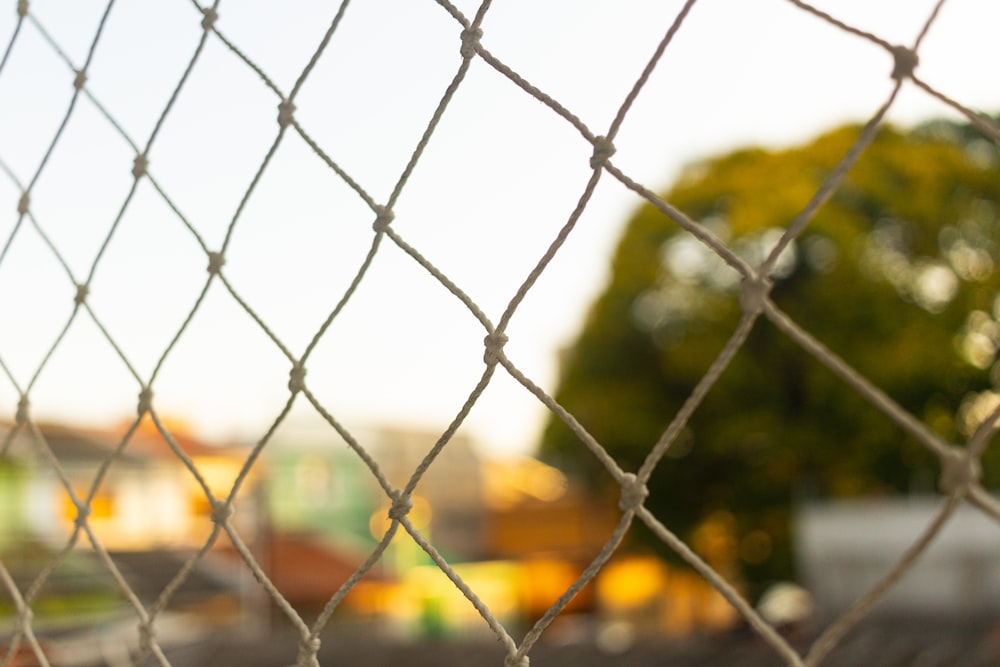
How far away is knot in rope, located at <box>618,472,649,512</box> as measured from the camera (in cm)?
54

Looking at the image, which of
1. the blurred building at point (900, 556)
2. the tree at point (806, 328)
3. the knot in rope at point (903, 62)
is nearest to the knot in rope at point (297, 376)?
the knot in rope at point (903, 62)

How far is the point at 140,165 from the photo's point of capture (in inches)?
34.7

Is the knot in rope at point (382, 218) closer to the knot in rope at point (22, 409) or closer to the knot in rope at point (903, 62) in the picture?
the knot in rope at point (903, 62)

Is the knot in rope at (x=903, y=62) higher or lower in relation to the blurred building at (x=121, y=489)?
lower

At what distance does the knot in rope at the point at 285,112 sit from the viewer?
76 cm

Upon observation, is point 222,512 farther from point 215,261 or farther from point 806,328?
point 806,328

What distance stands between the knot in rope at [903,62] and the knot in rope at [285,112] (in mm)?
461

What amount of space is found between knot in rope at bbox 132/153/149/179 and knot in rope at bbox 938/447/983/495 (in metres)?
0.72

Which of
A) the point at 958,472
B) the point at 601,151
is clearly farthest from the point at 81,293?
the point at 958,472

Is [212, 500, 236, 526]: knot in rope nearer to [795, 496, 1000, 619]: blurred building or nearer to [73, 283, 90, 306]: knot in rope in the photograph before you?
[73, 283, 90, 306]: knot in rope

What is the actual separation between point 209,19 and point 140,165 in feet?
0.51

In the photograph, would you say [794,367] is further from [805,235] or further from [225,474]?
[225,474]

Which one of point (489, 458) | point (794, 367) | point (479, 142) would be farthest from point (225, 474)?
point (479, 142)

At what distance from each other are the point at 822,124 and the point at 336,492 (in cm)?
820
